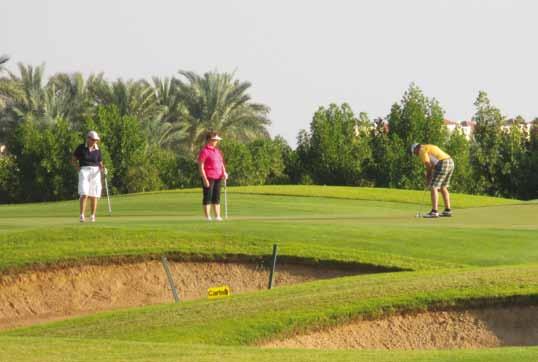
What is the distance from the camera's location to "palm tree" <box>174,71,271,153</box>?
73375 millimetres

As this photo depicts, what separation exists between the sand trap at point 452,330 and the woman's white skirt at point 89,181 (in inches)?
391

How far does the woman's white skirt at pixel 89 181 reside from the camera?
22.4m

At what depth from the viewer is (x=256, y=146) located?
66.0 m

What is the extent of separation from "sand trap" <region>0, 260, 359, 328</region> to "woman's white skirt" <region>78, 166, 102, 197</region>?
3832 mm

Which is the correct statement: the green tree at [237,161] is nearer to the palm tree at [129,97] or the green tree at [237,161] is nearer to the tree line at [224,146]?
the tree line at [224,146]

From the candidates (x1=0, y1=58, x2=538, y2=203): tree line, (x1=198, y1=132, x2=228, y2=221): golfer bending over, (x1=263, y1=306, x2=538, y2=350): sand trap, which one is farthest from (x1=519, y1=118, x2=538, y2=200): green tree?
(x1=263, y1=306, x2=538, y2=350): sand trap

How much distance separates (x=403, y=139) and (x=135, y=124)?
634 inches

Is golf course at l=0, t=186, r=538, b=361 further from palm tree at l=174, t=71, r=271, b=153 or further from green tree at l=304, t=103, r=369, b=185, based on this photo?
palm tree at l=174, t=71, r=271, b=153

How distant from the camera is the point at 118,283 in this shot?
18.9 m

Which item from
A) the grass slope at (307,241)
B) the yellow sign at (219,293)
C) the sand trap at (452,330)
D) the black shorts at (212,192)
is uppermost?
the black shorts at (212,192)

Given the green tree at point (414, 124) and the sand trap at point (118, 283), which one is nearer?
the sand trap at point (118, 283)

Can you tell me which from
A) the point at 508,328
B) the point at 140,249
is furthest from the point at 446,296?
the point at 140,249

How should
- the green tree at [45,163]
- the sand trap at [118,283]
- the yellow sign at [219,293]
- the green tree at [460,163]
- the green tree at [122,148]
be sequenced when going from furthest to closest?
1. the green tree at [460,163]
2. the green tree at [122,148]
3. the green tree at [45,163]
4. the sand trap at [118,283]
5. the yellow sign at [219,293]

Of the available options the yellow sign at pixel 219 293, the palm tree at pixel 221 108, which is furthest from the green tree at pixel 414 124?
the yellow sign at pixel 219 293
